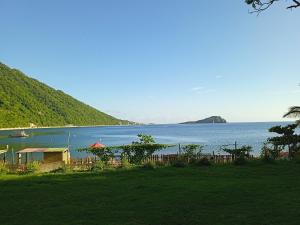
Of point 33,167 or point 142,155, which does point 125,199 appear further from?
point 142,155

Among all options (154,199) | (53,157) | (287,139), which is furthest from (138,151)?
(154,199)

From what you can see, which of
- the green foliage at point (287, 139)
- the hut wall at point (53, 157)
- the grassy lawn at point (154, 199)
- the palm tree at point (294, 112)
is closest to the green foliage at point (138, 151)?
the hut wall at point (53, 157)

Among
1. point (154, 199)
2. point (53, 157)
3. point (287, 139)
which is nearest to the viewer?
point (154, 199)

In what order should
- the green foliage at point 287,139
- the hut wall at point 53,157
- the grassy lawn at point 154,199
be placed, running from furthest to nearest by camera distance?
1. the hut wall at point 53,157
2. the green foliage at point 287,139
3. the grassy lawn at point 154,199

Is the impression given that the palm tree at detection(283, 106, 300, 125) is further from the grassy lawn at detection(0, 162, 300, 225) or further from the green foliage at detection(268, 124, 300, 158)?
the grassy lawn at detection(0, 162, 300, 225)

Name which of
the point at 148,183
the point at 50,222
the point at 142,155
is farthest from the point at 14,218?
the point at 142,155

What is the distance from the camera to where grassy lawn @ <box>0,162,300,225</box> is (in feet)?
30.4

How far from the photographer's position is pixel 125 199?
38.7ft

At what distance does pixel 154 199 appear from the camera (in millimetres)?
11688

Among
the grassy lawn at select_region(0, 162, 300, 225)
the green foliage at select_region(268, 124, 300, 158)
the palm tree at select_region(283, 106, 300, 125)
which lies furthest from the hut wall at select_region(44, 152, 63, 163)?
the palm tree at select_region(283, 106, 300, 125)

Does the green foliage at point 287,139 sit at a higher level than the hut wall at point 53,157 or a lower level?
higher

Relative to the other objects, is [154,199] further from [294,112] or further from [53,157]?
[53,157]

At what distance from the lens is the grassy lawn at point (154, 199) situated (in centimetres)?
926

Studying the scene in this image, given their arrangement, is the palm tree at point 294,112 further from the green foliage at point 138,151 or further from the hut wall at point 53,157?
the hut wall at point 53,157
